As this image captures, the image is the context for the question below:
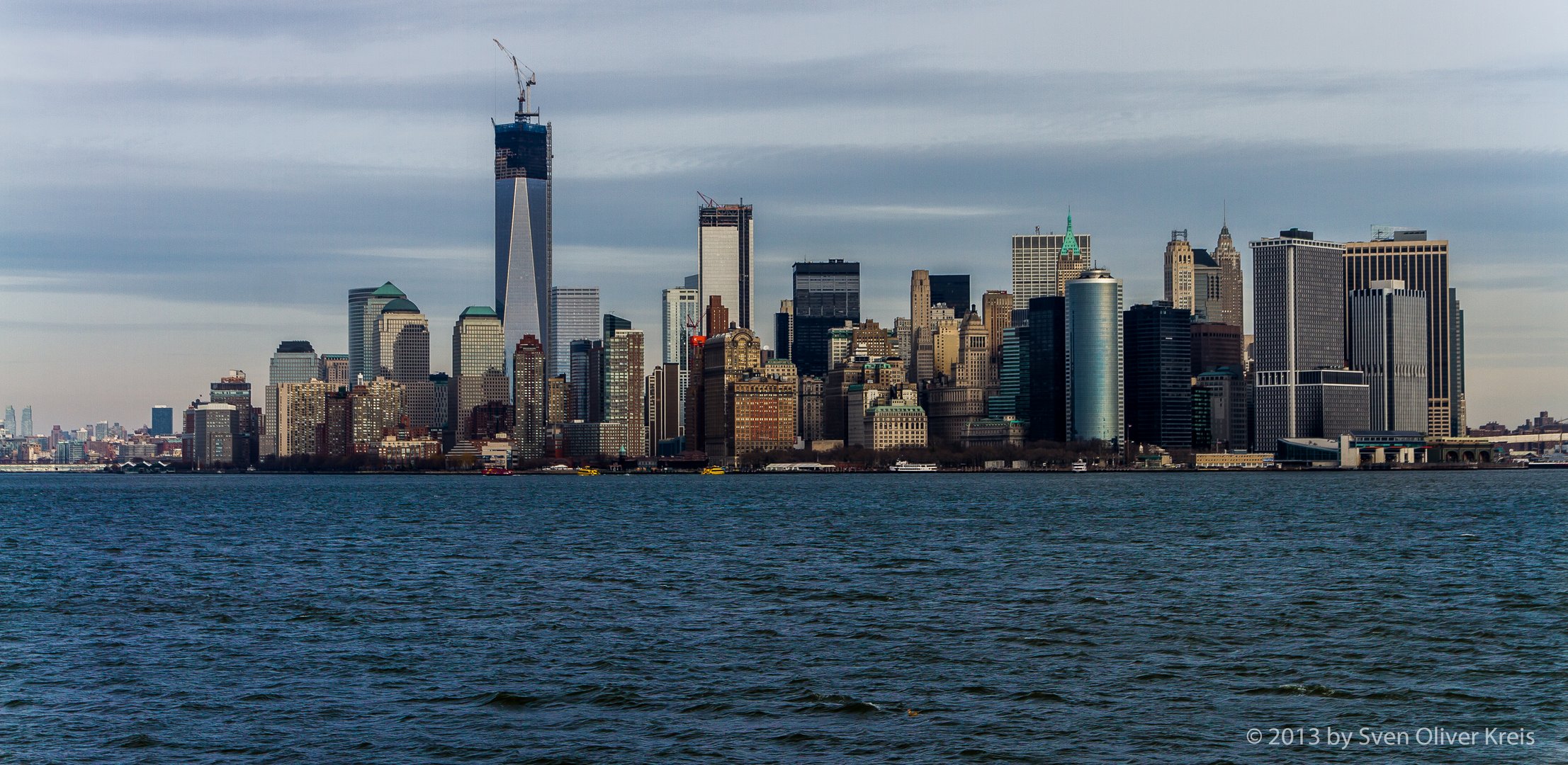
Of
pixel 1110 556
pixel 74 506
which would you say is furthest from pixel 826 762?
pixel 74 506

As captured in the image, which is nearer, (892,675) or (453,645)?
(892,675)

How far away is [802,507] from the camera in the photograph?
14738 centimetres

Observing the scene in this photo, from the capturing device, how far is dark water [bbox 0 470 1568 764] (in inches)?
1345

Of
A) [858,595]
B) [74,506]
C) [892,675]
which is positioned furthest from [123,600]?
[74,506]

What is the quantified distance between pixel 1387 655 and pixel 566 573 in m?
36.4

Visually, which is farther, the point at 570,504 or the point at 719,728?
the point at 570,504

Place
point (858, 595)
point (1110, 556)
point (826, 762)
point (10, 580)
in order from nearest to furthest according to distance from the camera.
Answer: point (826, 762)
point (858, 595)
point (10, 580)
point (1110, 556)

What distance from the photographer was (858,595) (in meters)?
58.8

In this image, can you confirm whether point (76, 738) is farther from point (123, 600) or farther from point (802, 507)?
point (802, 507)

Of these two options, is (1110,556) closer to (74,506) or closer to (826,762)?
(826,762)

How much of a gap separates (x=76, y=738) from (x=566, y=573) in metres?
35.8

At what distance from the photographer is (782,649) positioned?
150ft

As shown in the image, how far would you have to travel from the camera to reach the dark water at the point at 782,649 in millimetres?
34156

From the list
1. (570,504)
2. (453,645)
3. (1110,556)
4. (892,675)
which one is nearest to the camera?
(892,675)
